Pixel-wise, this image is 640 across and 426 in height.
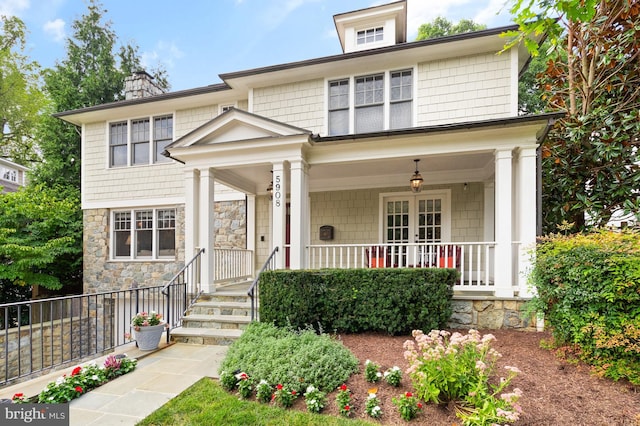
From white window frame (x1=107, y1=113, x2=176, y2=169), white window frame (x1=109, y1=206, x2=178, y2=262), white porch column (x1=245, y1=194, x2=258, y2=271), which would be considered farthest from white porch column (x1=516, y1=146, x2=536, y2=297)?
white window frame (x1=107, y1=113, x2=176, y2=169)

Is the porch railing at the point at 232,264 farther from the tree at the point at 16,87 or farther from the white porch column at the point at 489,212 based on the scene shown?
the tree at the point at 16,87

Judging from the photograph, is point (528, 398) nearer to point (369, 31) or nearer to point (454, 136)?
point (454, 136)

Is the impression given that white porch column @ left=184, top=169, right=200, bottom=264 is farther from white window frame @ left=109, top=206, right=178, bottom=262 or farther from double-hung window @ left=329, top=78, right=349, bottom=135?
double-hung window @ left=329, top=78, right=349, bottom=135

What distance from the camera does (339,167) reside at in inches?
282

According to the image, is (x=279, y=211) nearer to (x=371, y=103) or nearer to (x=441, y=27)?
(x=371, y=103)

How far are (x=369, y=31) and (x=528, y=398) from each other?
8460 mm

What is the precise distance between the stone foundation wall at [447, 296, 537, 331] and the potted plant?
481cm

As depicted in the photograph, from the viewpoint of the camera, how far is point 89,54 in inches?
547

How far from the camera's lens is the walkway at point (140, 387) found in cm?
298

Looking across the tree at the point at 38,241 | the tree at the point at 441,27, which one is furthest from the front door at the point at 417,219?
the tree at the point at 441,27

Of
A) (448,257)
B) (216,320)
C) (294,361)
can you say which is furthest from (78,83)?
(448,257)

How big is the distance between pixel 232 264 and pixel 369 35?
22.9 feet

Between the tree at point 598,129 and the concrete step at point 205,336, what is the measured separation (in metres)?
7.21

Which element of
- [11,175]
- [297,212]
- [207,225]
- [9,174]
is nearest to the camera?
[297,212]
